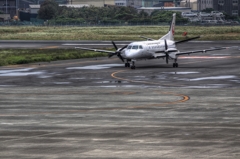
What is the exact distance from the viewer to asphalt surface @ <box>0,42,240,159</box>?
23828 millimetres

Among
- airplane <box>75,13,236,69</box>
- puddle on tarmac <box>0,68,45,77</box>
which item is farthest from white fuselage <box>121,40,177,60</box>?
puddle on tarmac <box>0,68,45,77</box>

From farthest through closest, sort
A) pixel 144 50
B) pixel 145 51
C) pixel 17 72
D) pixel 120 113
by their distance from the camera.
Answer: pixel 145 51 → pixel 144 50 → pixel 17 72 → pixel 120 113

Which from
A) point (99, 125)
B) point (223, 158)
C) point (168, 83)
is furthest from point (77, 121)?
point (168, 83)

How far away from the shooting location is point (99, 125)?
1176 inches

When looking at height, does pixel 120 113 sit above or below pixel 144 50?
below

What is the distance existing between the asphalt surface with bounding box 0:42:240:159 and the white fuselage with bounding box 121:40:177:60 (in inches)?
71.3

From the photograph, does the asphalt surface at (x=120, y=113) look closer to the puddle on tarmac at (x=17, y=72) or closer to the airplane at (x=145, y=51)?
the puddle on tarmac at (x=17, y=72)

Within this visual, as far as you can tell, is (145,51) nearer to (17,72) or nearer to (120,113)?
(17,72)

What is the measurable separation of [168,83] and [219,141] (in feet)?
83.4

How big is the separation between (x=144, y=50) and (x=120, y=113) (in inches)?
1200

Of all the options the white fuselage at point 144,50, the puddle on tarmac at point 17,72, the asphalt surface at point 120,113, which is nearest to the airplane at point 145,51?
the white fuselage at point 144,50

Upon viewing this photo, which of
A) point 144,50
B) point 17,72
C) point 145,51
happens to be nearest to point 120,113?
point 17,72

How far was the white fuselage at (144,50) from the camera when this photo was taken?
63.6 metres

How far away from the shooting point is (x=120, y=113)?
1337 inches
